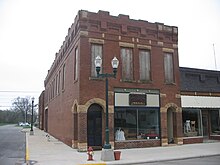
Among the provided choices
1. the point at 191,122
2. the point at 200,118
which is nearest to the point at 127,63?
the point at 191,122

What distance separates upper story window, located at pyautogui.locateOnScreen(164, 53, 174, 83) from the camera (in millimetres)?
20698

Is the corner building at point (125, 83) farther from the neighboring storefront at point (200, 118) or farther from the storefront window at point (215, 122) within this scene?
the storefront window at point (215, 122)

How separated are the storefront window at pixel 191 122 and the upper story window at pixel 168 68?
3164 mm

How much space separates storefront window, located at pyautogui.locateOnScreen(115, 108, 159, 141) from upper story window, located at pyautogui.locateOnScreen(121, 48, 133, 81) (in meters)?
2.45

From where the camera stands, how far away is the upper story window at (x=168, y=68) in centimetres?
2070

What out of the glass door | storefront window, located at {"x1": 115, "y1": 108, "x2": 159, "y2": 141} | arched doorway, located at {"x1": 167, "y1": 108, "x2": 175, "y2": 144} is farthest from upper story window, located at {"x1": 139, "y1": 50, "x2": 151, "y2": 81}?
the glass door

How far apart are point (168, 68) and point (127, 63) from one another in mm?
3886

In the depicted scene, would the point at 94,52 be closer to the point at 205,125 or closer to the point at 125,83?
the point at 125,83

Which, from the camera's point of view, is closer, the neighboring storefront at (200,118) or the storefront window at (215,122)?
the neighboring storefront at (200,118)

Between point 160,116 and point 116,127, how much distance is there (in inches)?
146

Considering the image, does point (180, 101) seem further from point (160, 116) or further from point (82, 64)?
point (82, 64)

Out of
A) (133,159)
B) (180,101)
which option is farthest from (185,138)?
(133,159)

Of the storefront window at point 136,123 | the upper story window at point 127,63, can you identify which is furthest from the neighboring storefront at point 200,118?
the upper story window at point 127,63

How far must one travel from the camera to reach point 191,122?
2194 cm
